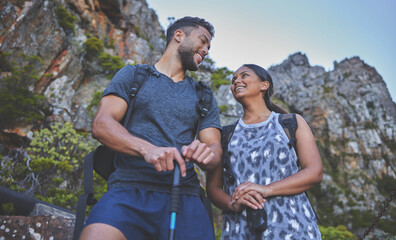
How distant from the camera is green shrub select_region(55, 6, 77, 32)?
15952 millimetres

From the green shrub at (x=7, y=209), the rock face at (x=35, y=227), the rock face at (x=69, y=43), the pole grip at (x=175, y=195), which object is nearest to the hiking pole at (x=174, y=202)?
the pole grip at (x=175, y=195)

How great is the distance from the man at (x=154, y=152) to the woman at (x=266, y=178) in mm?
333

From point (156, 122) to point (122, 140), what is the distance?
0.38 meters

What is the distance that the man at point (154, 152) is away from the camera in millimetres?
1536

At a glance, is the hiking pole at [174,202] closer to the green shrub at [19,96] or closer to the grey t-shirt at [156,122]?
the grey t-shirt at [156,122]

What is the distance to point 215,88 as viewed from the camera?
23000 millimetres

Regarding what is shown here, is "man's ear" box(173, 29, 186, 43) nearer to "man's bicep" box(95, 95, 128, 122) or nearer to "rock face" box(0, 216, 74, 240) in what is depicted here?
"man's bicep" box(95, 95, 128, 122)

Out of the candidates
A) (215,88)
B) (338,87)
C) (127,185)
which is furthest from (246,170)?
(338,87)

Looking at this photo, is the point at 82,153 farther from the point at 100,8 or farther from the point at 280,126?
the point at 100,8

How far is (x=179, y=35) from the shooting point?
105 inches

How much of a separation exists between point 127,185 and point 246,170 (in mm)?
1068

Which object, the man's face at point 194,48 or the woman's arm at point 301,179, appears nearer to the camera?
the woman's arm at point 301,179

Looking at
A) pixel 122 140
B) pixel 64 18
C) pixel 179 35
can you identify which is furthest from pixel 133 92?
pixel 64 18

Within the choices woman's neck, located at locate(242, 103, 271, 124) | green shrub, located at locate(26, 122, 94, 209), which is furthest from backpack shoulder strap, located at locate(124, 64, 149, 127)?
green shrub, located at locate(26, 122, 94, 209)
